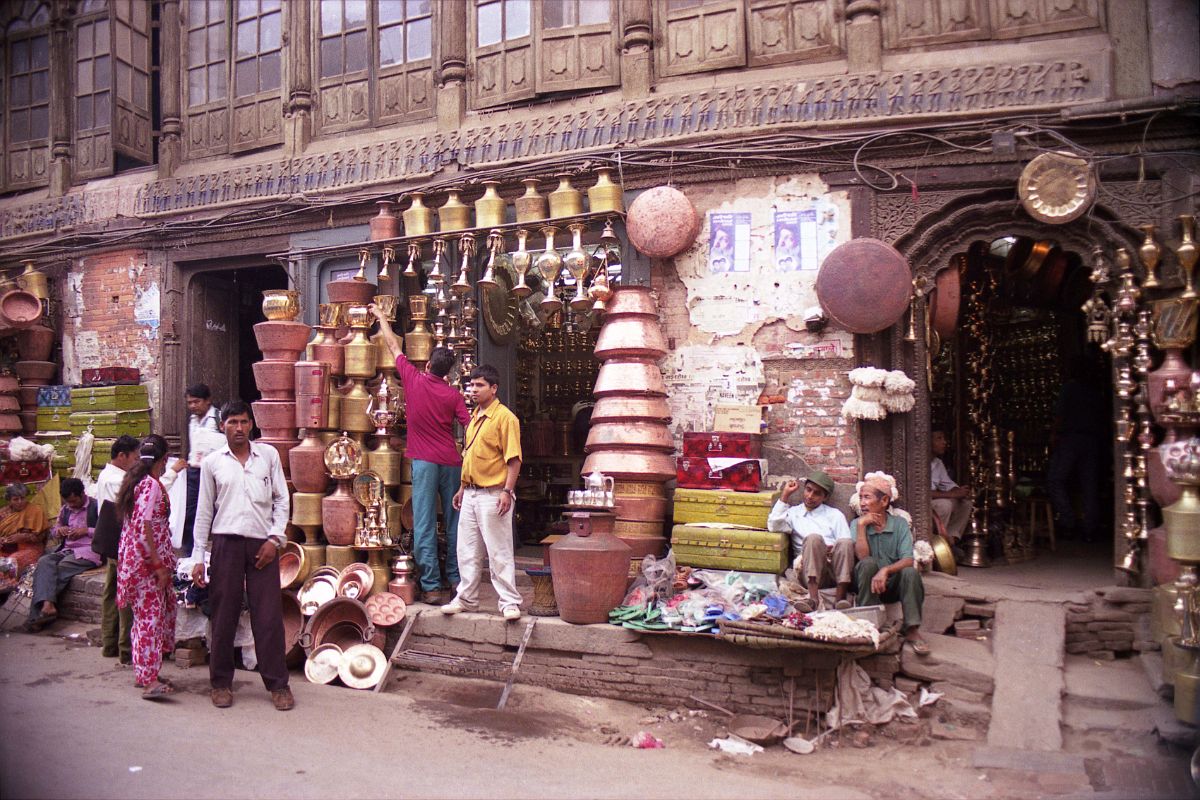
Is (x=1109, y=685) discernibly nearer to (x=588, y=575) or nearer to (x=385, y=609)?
(x=588, y=575)

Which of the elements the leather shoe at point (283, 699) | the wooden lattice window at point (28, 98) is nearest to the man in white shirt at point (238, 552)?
the leather shoe at point (283, 699)

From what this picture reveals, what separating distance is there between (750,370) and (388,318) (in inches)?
124

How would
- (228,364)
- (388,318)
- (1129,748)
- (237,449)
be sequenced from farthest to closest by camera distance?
(228,364), (388,318), (237,449), (1129,748)

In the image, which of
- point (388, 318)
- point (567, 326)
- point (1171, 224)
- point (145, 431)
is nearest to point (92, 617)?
point (145, 431)

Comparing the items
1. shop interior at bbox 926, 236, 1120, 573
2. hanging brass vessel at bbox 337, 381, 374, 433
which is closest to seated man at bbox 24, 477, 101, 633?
hanging brass vessel at bbox 337, 381, 374, 433

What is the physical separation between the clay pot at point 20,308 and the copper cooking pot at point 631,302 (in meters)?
7.09

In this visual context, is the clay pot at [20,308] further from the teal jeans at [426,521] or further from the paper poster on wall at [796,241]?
the paper poster on wall at [796,241]

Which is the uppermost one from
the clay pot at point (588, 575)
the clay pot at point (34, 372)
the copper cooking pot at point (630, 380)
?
the clay pot at point (34, 372)

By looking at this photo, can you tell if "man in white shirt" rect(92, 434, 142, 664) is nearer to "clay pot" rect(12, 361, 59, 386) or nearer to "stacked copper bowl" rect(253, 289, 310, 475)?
"stacked copper bowl" rect(253, 289, 310, 475)

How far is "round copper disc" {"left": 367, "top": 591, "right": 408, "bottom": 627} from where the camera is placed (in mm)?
6344

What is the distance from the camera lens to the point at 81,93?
10.5 m

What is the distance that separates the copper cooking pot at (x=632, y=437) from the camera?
6500mm

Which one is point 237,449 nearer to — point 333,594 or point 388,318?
point 333,594

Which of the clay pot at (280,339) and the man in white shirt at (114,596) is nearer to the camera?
the man in white shirt at (114,596)
